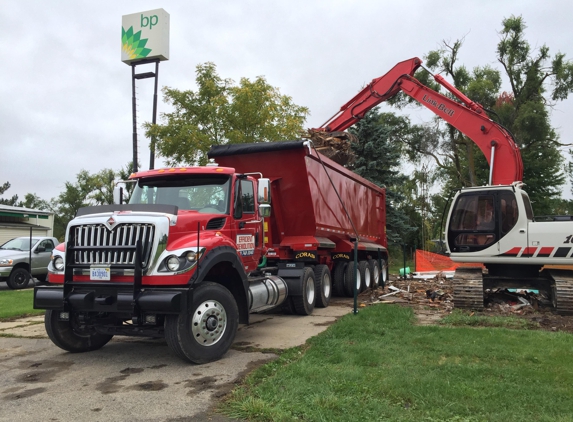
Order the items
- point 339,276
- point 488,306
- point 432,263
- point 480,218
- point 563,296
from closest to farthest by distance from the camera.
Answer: point 563,296
point 488,306
point 480,218
point 339,276
point 432,263

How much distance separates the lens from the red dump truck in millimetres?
5723

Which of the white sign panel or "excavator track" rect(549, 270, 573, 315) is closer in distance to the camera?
the white sign panel

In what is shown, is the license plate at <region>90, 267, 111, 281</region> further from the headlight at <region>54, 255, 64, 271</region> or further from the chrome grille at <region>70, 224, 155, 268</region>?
the headlight at <region>54, 255, 64, 271</region>

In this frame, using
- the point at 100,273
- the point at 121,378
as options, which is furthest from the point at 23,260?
the point at 121,378

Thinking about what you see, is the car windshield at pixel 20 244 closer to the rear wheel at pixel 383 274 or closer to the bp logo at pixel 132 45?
the bp logo at pixel 132 45

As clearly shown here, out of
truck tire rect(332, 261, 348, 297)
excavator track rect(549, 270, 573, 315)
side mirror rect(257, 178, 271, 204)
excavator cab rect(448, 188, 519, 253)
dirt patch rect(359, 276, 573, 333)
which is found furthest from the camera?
truck tire rect(332, 261, 348, 297)

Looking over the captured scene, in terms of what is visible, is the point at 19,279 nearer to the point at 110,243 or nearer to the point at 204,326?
the point at 110,243

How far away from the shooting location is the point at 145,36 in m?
24.7

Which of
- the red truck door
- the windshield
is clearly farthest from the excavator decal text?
the windshield

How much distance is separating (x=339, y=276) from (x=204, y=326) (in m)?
6.98

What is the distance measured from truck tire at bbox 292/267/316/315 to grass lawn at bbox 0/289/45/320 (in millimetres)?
5632

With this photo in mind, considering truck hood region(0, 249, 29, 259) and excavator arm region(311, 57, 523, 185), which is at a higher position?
excavator arm region(311, 57, 523, 185)

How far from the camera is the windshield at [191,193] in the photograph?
7066 mm

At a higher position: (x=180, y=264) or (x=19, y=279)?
(x=180, y=264)
